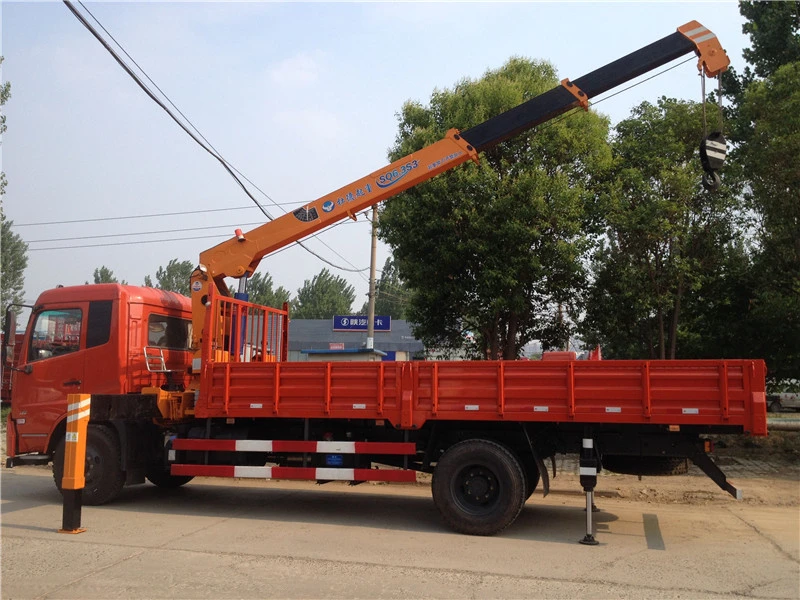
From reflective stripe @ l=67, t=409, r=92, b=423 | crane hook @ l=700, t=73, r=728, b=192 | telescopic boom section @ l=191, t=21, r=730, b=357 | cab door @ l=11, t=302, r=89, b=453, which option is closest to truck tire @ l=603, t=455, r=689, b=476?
crane hook @ l=700, t=73, r=728, b=192

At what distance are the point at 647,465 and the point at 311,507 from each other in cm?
449

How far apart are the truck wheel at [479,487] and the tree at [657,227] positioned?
287 inches

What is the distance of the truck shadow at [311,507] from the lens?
27.6 ft

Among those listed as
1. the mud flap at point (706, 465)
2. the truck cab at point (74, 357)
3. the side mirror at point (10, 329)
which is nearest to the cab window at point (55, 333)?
the truck cab at point (74, 357)

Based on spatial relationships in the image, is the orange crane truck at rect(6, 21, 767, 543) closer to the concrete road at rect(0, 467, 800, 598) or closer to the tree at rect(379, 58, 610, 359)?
the concrete road at rect(0, 467, 800, 598)

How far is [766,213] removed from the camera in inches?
544

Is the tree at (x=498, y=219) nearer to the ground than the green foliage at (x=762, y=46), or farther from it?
nearer to the ground

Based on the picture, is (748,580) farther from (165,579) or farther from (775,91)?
(775,91)

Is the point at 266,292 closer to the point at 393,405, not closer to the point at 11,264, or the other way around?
the point at 11,264

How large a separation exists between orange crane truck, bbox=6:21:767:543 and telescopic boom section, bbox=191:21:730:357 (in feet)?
0.07

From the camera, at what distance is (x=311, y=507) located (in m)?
9.65

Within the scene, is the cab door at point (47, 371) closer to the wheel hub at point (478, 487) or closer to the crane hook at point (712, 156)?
the wheel hub at point (478, 487)

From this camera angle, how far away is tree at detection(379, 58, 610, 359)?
1333cm

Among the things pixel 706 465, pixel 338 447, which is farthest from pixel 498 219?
pixel 706 465
